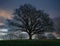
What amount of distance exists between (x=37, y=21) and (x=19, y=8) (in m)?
0.81

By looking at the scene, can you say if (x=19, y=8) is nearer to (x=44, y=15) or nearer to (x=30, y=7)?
(x=30, y=7)

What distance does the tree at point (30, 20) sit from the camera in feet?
16.1

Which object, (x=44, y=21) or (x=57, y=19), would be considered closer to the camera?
(x=57, y=19)

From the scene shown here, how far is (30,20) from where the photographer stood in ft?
16.6

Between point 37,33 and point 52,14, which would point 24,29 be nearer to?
point 37,33

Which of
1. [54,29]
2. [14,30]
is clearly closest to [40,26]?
[54,29]

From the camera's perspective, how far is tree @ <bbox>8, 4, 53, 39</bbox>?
4910mm

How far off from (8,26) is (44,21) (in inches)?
51.7
